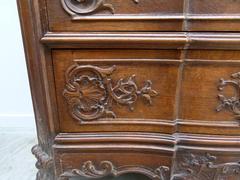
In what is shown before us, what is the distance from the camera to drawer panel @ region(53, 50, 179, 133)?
0.65 meters

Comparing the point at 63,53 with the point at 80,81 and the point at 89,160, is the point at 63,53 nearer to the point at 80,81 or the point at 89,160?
the point at 80,81

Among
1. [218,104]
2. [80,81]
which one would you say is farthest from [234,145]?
[80,81]

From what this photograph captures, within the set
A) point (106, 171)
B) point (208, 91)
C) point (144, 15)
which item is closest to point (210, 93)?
point (208, 91)

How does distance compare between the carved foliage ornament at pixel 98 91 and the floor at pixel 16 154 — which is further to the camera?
the floor at pixel 16 154

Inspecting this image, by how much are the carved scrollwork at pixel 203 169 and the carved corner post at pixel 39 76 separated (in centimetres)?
37

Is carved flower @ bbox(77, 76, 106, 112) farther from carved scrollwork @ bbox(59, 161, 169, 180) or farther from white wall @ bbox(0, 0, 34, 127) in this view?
white wall @ bbox(0, 0, 34, 127)

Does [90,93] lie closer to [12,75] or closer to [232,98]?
[232,98]

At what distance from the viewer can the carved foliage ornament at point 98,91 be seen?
26.0 inches

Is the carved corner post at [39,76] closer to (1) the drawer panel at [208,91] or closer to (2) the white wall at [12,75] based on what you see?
(1) the drawer panel at [208,91]

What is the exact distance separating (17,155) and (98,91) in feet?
2.12

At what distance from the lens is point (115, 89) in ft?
2.22

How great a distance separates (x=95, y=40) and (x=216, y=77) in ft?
1.02

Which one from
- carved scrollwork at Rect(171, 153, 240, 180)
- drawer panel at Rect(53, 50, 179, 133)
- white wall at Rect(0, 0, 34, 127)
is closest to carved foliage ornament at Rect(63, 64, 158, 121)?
drawer panel at Rect(53, 50, 179, 133)

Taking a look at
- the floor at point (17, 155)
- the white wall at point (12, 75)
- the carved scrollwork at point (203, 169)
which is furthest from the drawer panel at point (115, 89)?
the white wall at point (12, 75)
